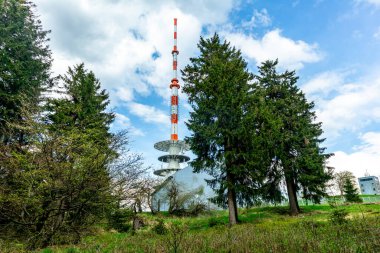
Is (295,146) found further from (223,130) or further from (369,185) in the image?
(369,185)

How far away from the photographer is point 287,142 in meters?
22.3

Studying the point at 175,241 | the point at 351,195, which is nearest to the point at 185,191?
the point at 351,195

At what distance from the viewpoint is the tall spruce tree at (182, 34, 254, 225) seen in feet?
54.9

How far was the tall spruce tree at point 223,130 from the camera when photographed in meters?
16.7

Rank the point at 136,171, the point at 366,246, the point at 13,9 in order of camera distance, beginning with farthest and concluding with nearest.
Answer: the point at 13,9
the point at 136,171
the point at 366,246

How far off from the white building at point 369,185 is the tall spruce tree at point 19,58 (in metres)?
110

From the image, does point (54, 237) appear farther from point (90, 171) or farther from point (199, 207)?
point (199, 207)

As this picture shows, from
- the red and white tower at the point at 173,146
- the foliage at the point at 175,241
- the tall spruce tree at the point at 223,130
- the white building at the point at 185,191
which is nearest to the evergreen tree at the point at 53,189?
the foliage at the point at 175,241

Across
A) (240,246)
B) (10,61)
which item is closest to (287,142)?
(240,246)

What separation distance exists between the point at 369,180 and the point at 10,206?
116830mm

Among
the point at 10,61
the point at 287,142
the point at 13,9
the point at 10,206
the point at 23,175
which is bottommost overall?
the point at 10,206

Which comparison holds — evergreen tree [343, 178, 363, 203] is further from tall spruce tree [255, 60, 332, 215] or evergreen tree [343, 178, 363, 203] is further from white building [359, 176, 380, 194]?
white building [359, 176, 380, 194]

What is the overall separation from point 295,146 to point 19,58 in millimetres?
23999

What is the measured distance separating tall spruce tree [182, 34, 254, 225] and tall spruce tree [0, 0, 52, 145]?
1128 centimetres
